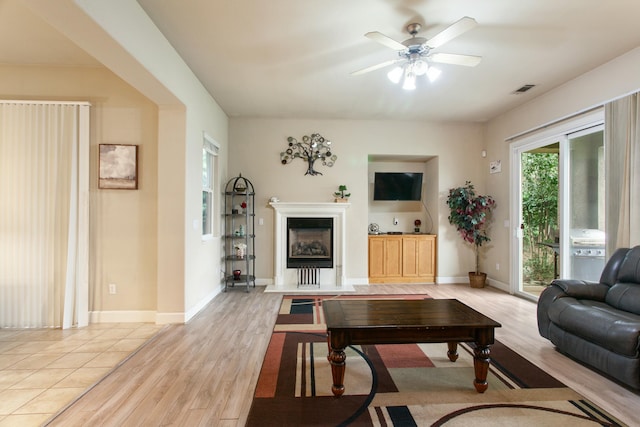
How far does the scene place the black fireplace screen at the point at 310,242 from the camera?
5.38m

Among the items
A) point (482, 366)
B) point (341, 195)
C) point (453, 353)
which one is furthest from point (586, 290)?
point (341, 195)

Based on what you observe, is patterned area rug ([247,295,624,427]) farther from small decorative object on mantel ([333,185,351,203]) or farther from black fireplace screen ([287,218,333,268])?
small decorative object on mantel ([333,185,351,203])

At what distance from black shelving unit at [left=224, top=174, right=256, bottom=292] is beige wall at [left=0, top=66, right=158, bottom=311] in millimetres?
1585

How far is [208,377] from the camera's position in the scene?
7.66 feet

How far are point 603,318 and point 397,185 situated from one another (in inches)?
150

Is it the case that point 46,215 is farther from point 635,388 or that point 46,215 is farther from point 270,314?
point 635,388

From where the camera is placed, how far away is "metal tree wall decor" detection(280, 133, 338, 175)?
5445mm

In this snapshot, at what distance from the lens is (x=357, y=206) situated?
5.50 meters

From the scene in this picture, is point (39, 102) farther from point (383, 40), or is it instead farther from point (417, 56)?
point (417, 56)

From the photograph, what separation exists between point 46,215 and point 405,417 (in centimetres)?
402

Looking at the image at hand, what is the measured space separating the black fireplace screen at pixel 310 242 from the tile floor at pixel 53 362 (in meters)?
2.52

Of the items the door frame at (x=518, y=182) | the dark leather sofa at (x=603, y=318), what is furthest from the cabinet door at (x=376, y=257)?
the dark leather sofa at (x=603, y=318)

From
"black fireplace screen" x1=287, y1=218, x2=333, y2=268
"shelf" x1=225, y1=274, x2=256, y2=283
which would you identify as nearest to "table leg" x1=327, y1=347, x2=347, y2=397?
"shelf" x1=225, y1=274, x2=256, y2=283

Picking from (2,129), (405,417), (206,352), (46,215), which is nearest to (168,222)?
(46,215)
